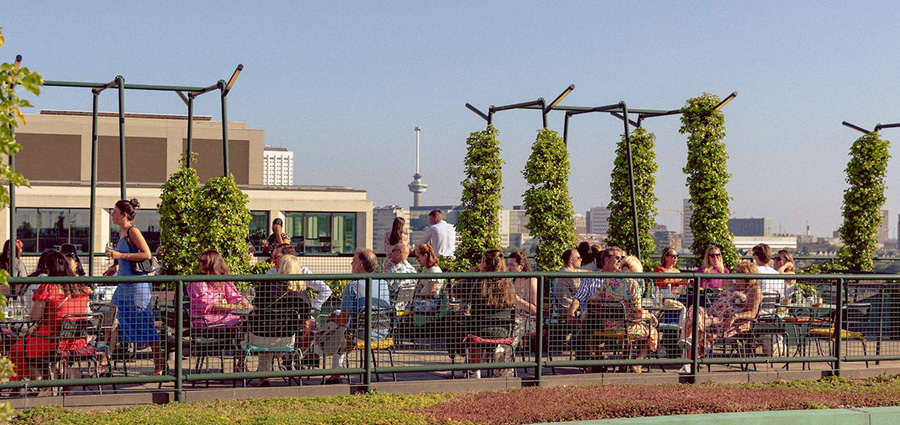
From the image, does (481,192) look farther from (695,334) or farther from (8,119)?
(8,119)

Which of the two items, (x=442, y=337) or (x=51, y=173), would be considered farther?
(x=51, y=173)

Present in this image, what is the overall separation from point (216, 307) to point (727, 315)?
4.94m

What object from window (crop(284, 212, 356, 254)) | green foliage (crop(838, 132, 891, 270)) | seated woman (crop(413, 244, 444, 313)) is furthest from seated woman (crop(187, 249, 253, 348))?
window (crop(284, 212, 356, 254))

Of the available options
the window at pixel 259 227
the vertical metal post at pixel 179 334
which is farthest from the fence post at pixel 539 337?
the window at pixel 259 227

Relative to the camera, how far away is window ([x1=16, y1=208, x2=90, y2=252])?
1821 inches

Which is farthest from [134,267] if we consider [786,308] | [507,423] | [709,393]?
[786,308]

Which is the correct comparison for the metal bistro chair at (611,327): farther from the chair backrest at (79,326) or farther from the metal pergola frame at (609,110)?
the metal pergola frame at (609,110)

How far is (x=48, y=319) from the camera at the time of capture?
26.3 feet

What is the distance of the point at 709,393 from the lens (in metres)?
8.90

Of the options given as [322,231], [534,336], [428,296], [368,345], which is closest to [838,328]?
[534,336]

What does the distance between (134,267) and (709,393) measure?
586 cm

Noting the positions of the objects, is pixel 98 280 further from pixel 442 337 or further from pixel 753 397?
pixel 753 397

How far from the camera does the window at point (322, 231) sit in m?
51.6

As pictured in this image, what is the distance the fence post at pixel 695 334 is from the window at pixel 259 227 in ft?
114
